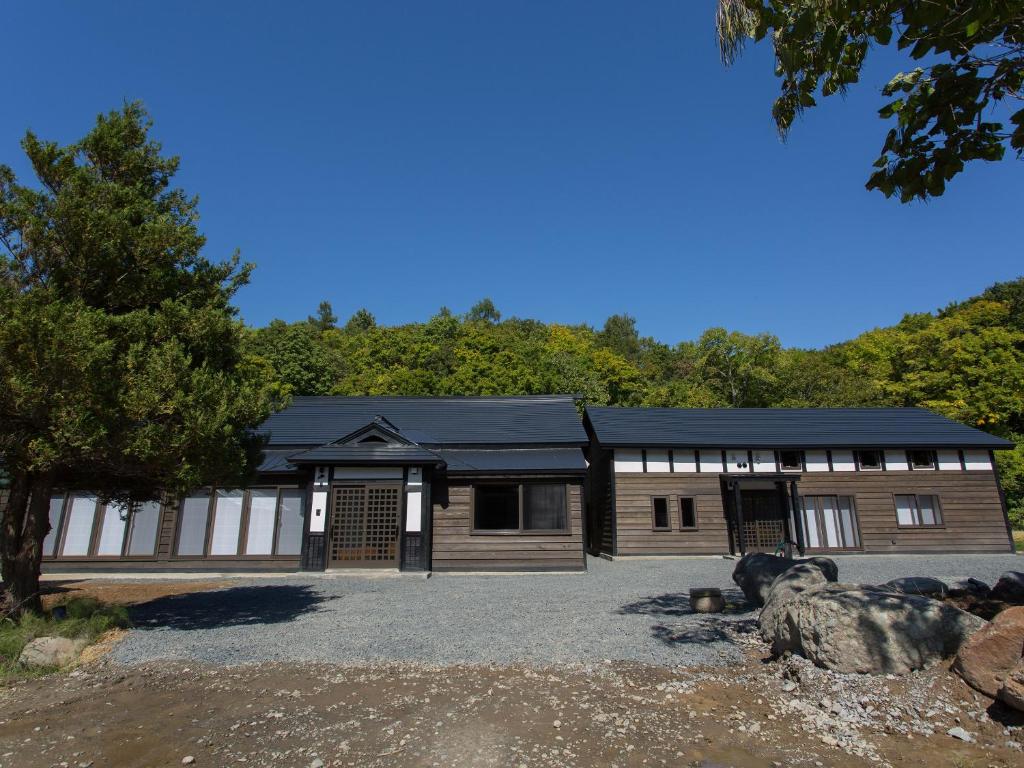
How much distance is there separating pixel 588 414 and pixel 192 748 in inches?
747

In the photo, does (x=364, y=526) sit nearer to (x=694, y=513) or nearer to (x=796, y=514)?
(x=694, y=513)

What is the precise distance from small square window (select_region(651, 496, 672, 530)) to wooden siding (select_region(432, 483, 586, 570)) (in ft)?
14.6

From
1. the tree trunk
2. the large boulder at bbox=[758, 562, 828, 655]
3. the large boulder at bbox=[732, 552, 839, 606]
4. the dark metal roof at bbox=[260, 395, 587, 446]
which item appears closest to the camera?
the large boulder at bbox=[758, 562, 828, 655]

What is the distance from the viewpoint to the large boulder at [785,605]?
21.1ft

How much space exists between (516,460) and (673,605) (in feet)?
25.4

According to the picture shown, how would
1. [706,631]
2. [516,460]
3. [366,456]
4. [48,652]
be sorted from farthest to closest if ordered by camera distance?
[516,460] < [366,456] < [706,631] < [48,652]

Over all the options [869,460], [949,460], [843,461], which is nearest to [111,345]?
[843,461]

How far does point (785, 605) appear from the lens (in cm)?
668

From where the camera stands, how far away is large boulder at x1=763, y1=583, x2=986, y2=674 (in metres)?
5.54

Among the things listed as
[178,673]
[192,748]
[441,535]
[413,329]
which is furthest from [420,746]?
[413,329]

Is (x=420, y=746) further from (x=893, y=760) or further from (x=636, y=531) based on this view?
(x=636, y=531)

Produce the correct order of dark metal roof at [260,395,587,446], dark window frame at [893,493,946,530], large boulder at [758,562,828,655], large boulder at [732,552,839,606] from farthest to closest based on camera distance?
dark window frame at [893,493,946,530]
dark metal roof at [260,395,587,446]
large boulder at [732,552,839,606]
large boulder at [758,562,828,655]

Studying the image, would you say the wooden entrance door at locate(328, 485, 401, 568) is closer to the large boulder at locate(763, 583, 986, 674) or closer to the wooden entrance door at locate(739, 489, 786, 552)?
→ the large boulder at locate(763, 583, 986, 674)

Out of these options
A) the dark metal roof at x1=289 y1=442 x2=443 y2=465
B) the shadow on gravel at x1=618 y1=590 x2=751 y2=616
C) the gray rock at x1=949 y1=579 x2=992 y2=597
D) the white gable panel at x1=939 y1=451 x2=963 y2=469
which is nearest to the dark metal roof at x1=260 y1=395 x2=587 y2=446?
the dark metal roof at x1=289 y1=442 x2=443 y2=465
